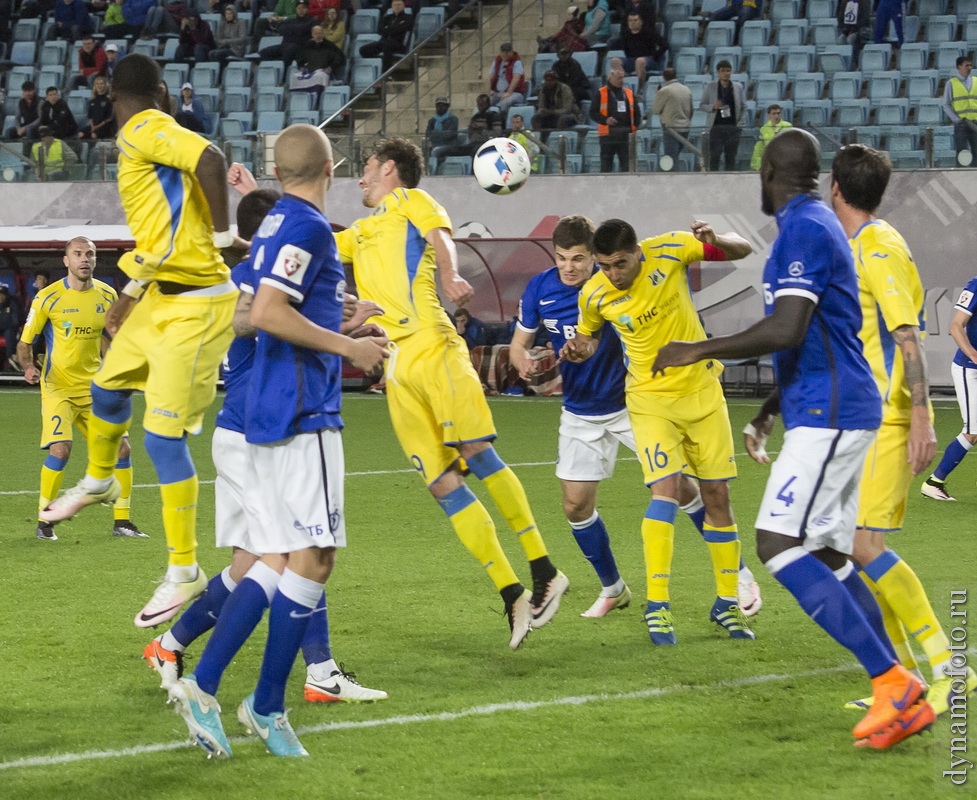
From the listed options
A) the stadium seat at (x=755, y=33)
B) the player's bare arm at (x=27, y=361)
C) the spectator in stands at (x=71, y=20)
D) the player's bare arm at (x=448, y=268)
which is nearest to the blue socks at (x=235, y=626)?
the player's bare arm at (x=448, y=268)

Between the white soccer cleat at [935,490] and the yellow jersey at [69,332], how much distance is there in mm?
6504

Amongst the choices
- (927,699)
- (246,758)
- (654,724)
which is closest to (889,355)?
(927,699)

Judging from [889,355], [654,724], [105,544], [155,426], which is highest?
[889,355]

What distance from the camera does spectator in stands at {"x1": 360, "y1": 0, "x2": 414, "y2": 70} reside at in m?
25.5

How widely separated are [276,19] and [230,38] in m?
1.02

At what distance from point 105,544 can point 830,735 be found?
5.72m

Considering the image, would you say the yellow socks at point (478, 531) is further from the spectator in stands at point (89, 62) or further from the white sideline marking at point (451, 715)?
the spectator in stands at point (89, 62)

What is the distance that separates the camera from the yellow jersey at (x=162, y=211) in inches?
226

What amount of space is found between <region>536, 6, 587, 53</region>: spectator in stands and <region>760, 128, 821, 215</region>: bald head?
1957 centimetres

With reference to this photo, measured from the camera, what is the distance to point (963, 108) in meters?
19.8

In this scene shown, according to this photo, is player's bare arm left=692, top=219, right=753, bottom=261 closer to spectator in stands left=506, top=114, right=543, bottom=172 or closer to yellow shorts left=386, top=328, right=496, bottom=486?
yellow shorts left=386, top=328, right=496, bottom=486

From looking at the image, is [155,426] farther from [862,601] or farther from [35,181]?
[35,181]

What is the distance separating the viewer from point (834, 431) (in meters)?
4.52

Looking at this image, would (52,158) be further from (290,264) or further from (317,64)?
(290,264)
